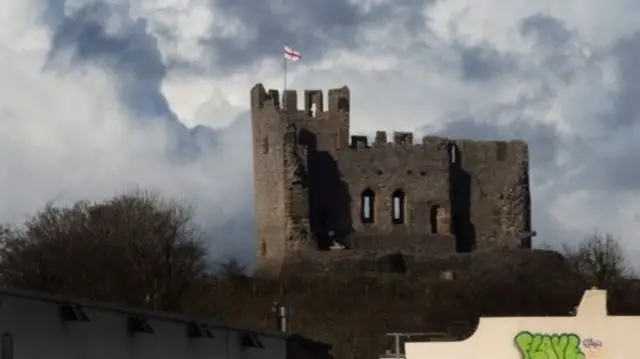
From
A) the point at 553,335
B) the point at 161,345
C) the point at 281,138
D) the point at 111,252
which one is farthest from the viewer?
the point at 281,138

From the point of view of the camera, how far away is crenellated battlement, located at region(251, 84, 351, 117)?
94312 mm

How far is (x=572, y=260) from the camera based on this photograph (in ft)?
316

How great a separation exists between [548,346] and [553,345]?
0.15 m

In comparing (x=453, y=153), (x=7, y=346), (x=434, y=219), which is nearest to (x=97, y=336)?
(x=7, y=346)

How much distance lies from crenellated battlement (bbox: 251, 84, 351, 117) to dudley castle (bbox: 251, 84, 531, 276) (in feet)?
0.16

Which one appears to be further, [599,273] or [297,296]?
[599,273]

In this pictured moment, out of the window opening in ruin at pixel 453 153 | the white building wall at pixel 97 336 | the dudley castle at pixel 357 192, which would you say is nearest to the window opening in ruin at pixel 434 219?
the dudley castle at pixel 357 192

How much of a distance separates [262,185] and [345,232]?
478 cm

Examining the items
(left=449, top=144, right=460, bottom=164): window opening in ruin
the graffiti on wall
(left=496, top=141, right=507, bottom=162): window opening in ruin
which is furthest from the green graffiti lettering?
(left=496, top=141, right=507, bottom=162): window opening in ruin

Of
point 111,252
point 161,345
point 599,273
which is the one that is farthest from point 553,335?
point 599,273

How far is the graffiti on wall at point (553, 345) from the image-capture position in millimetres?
51500

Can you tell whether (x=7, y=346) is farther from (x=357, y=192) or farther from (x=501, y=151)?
(x=501, y=151)

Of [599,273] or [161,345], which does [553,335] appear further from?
[599,273]

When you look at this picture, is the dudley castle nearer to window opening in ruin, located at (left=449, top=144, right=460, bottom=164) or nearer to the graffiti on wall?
window opening in ruin, located at (left=449, top=144, right=460, bottom=164)
